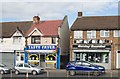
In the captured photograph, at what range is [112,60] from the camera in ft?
137

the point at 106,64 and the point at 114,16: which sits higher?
the point at 114,16

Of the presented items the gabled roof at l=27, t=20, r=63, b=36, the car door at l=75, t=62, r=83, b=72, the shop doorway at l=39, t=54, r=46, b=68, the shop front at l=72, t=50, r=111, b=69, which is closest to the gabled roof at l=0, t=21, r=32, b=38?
the gabled roof at l=27, t=20, r=63, b=36

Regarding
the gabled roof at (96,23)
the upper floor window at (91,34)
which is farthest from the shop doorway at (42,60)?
the upper floor window at (91,34)

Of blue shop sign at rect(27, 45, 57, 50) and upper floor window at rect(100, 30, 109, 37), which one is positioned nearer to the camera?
upper floor window at rect(100, 30, 109, 37)

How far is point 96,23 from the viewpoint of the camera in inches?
1751

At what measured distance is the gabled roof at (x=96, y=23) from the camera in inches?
1692

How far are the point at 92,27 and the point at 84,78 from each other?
15.9 metres

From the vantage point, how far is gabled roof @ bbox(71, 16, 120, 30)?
4299cm

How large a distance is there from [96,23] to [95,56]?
521 cm

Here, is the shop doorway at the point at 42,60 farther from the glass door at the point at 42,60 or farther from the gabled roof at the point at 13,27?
the gabled roof at the point at 13,27

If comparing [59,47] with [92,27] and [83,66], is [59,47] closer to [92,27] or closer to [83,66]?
[92,27]

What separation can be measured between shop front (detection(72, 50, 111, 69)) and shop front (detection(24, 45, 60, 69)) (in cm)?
314

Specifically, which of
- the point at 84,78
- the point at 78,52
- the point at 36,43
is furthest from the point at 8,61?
the point at 84,78

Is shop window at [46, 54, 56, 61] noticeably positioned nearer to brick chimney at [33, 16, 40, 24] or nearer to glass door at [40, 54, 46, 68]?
glass door at [40, 54, 46, 68]
